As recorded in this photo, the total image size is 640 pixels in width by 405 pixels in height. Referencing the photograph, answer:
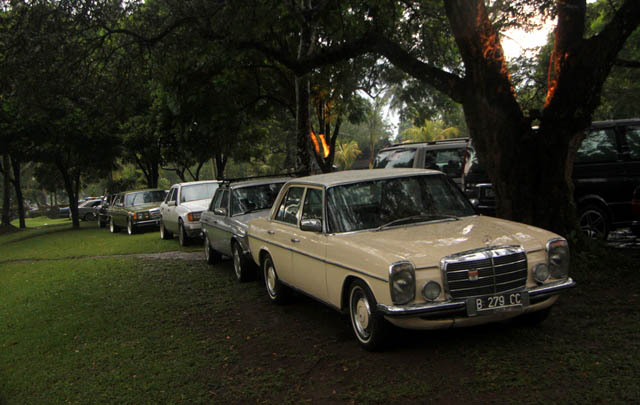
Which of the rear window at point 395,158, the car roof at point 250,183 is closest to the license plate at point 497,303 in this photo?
the car roof at point 250,183

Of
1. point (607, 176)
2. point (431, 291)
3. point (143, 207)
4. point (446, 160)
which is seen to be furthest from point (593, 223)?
point (143, 207)

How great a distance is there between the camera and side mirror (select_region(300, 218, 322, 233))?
5.86 metres

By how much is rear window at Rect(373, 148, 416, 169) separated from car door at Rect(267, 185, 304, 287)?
20.0 ft

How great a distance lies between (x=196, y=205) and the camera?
1515cm

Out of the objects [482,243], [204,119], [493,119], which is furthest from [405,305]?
[204,119]

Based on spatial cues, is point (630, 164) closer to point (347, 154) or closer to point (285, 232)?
point (285, 232)

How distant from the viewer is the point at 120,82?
12852 mm

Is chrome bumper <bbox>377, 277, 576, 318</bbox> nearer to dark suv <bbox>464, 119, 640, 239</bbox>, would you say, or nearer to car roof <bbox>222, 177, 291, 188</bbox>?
car roof <bbox>222, 177, 291, 188</bbox>

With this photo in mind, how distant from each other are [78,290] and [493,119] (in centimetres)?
723

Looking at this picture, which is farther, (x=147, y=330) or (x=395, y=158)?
(x=395, y=158)

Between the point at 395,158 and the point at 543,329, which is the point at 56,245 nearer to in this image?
the point at 395,158

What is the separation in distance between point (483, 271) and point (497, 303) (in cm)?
29

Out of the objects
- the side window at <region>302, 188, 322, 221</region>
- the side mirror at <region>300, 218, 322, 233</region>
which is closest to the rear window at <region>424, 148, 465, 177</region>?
the side window at <region>302, 188, 322, 221</region>

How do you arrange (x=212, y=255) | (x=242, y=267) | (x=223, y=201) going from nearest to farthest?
(x=242, y=267), (x=223, y=201), (x=212, y=255)
